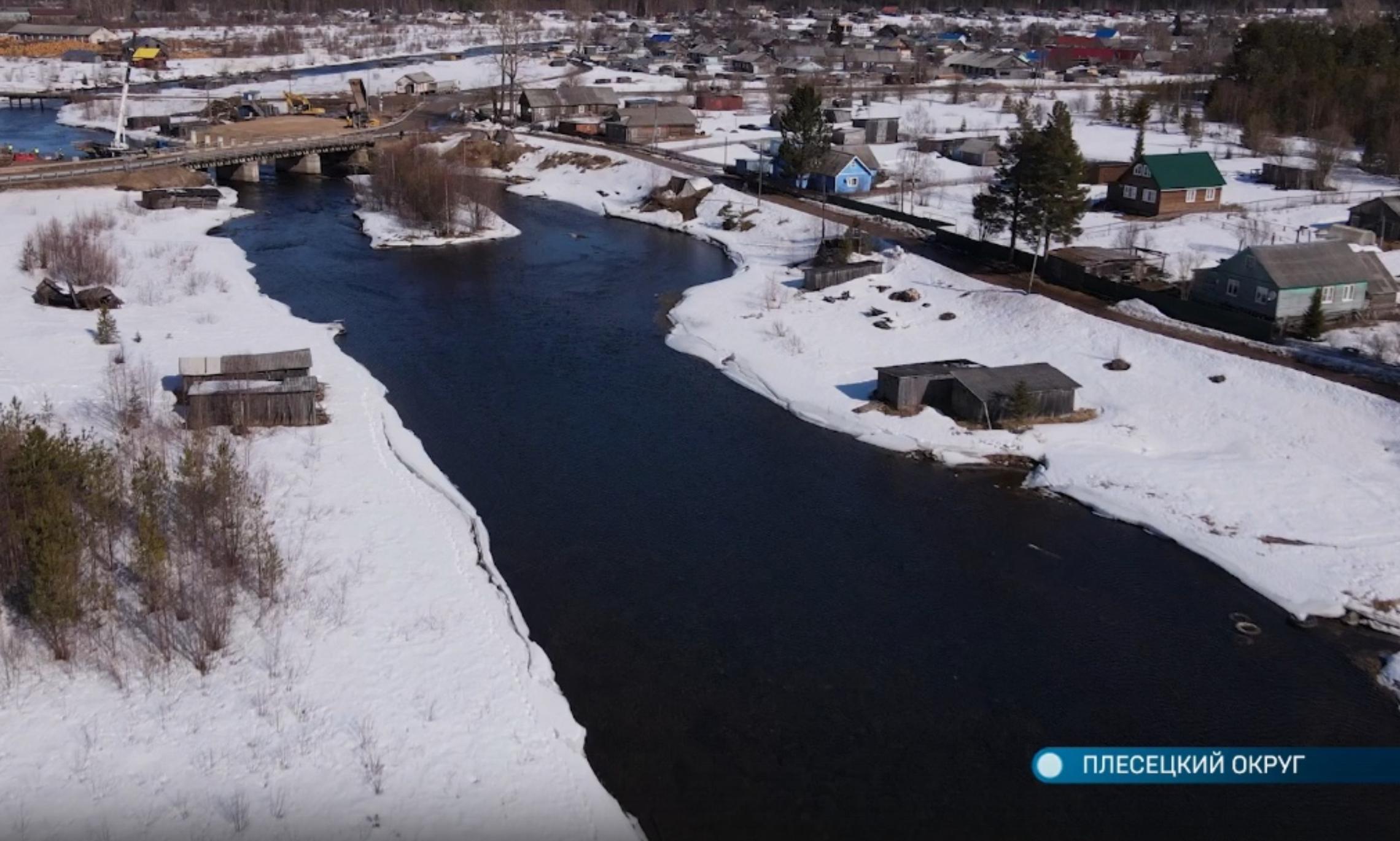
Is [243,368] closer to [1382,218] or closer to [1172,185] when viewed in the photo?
[1172,185]

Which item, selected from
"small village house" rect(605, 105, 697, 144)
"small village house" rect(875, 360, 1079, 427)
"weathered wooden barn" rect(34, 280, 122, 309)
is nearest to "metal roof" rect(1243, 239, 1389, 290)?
"small village house" rect(875, 360, 1079, 427)

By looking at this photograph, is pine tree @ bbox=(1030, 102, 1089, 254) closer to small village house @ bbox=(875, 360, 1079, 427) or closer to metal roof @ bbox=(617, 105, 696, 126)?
small village house @ bbox=(875, 360, 1079, 427)

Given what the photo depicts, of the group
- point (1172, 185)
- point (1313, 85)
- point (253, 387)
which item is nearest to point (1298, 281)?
point (1172, 185)

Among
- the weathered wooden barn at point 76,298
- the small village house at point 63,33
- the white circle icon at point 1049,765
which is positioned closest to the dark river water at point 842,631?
the white circle icon at point 1049,765

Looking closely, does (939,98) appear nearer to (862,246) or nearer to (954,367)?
(862,246)

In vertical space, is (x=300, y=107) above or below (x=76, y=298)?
above

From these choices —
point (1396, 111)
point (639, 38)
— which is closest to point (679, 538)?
point (1396, 111)

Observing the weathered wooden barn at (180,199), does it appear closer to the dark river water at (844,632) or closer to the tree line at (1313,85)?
the dark river water at (844,632)

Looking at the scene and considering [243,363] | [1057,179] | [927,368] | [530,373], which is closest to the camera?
[243,363]
